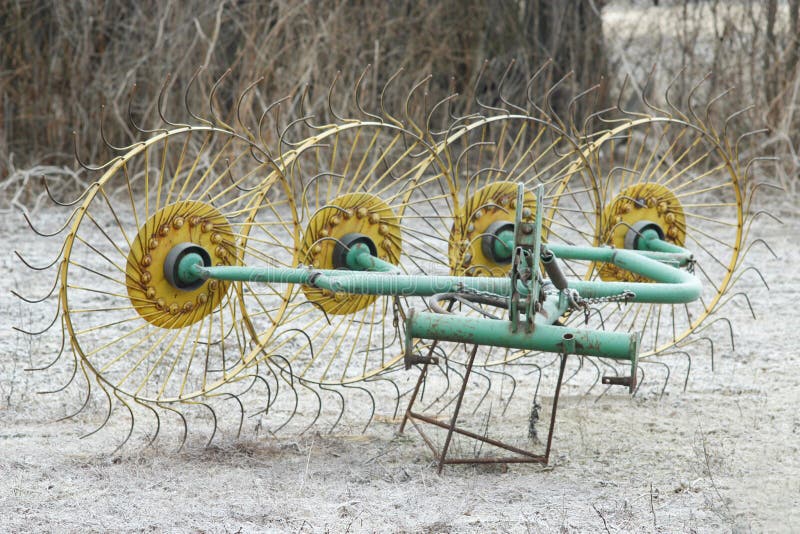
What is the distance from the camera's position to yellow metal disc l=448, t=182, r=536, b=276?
4246 mm

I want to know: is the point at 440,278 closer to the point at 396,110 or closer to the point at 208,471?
the point at 208,471

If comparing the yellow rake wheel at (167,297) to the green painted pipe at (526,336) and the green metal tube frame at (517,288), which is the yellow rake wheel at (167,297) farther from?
the green painted pipe at (526,336)

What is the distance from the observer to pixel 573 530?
3100 mm

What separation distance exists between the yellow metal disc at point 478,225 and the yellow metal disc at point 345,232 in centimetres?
25

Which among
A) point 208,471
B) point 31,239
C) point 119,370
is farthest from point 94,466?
point 31,239

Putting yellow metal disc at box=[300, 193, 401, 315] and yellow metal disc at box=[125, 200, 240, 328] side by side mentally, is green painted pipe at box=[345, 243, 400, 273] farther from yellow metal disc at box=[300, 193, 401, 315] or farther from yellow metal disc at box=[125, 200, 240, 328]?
yellow metal disc at box=[125, 200, 240, 328]

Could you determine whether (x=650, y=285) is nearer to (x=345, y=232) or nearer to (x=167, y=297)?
(x=345, y=232)

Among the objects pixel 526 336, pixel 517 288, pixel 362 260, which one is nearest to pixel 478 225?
pixel 362 260

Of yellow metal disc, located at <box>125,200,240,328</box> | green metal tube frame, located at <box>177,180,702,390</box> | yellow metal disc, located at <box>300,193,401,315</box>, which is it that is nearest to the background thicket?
yellow metal disc, located at <box>300,193,401,315</box>

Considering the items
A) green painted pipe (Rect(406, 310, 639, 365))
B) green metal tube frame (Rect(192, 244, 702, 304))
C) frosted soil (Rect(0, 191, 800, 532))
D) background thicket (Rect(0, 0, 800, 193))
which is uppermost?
background thicket (Rect(0, 0, 800, 193))

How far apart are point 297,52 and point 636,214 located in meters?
4.54

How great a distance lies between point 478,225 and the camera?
4.34 m

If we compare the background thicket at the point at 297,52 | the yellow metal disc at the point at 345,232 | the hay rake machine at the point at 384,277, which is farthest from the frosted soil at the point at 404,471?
the background thicket at the point at 297,52

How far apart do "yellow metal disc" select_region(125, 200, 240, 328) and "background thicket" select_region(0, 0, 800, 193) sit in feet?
14.2
